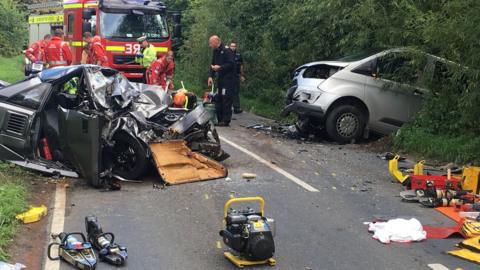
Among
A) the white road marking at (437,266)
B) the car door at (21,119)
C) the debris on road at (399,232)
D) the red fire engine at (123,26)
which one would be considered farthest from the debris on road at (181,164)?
the red fire engine at (123,26)

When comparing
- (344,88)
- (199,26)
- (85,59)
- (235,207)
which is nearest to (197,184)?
(235,207)

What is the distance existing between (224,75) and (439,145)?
17.0 ft

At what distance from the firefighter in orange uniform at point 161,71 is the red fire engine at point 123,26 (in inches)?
146

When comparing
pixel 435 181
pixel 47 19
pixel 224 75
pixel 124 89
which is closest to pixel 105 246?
pixel 124 89

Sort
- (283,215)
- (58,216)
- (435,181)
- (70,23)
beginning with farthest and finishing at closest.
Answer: (70,23)
(435,181)
(283,215)
(58,216)

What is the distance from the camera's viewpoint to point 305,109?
38.3 ft

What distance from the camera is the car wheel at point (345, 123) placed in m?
11.6

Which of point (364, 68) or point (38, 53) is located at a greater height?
point (364, 68)

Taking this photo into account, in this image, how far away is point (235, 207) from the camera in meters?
7.05

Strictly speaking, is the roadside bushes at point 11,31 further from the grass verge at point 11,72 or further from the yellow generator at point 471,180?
the yellow generator at point 471,180

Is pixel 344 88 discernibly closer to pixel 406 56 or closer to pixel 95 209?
pixel 406 56

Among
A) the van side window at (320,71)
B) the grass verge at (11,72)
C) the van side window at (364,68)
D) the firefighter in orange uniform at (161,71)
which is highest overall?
the van side window at (364,68)

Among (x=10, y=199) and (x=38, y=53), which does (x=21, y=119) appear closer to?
(x=10, y=199)

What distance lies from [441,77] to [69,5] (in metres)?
12.3
